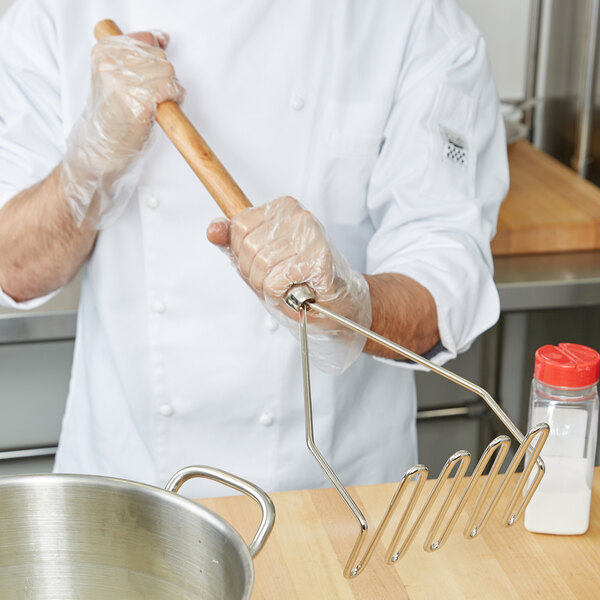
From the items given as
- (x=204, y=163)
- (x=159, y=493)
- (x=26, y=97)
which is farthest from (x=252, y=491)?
(x=26, y=97)

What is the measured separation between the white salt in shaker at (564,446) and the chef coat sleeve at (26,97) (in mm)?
656

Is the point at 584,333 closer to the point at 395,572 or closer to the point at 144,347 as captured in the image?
the point at 144,347

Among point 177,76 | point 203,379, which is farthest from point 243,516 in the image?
point 177,76

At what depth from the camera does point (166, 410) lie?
3.58ft

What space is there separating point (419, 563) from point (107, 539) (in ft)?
0.88

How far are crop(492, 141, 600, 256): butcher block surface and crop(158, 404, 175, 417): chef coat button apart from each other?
2.33 ft

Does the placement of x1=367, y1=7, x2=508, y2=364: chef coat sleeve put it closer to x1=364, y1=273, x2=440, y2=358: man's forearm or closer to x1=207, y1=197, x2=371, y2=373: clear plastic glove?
x1=364, y1=273, x2=440, y2=358: man's forearm

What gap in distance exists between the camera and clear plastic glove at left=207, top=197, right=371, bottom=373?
80cm

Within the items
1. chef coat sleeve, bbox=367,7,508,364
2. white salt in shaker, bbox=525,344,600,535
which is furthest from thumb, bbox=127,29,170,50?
white salt in shaker, bbox=525,344,600,535

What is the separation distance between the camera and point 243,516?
2.62 feet

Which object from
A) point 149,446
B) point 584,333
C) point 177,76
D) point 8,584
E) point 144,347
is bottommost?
point 584,333

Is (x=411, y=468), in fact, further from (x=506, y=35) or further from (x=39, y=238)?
(x=506, y=35)

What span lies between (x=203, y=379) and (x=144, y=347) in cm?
9

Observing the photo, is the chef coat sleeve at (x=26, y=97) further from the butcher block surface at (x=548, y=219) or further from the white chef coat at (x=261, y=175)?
the butcher block surface at (x=548, y=219)
